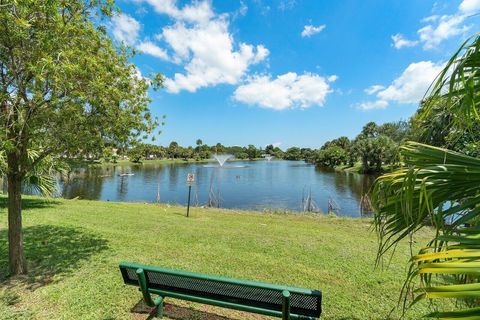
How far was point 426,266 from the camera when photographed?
3.72 feet

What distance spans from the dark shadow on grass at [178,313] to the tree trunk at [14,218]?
220cm

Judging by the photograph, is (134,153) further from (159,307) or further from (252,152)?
(252,152)

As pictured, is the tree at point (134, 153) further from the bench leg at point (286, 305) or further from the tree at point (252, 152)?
the tree at point (252, 152)

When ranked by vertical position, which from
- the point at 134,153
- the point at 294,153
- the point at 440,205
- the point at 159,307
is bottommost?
the point at 159,307

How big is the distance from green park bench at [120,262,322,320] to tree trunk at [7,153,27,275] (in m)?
2.21

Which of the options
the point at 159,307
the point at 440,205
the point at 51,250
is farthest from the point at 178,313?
the point at 51,250

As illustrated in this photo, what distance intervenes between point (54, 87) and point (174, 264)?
3.35 metres

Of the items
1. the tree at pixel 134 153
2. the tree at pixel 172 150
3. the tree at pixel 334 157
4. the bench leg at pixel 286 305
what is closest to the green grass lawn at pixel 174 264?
the bench leg at pixel 286 305

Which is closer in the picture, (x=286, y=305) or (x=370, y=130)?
(x=286, y=305)

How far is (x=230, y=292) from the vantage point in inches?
112

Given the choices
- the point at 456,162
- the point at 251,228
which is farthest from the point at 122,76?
the point at 251,228

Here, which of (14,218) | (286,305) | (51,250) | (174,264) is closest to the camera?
(286,305)

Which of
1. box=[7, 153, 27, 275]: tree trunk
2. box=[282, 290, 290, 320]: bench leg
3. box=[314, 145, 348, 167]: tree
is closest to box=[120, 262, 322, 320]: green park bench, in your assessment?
box=[282, 290, 290, 320]: bench leg

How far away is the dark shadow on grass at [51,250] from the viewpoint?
4340 millimetres
